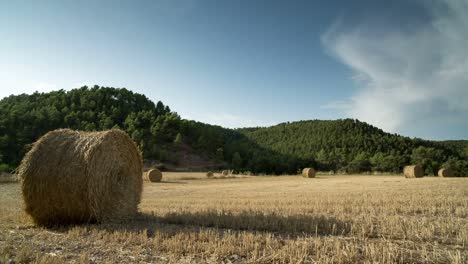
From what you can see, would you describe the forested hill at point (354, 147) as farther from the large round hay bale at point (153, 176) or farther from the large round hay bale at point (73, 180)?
the large round hay bale at point (73, 180)

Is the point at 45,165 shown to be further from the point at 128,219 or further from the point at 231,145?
the point at 231,145

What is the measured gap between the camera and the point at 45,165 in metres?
9.02

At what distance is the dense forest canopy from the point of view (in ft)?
158

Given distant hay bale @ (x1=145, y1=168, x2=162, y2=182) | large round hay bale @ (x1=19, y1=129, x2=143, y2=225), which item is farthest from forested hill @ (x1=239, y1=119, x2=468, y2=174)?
large round hay bale @ (x1=19, y1=129, x2=143, y2=225)

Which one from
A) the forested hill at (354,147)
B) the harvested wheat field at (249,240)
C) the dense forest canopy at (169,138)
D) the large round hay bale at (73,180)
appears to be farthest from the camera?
the forested hill at (354,147)

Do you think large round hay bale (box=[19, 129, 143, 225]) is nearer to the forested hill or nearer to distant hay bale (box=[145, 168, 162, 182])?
distant hay bale (box=[145, 168, 162, 182])

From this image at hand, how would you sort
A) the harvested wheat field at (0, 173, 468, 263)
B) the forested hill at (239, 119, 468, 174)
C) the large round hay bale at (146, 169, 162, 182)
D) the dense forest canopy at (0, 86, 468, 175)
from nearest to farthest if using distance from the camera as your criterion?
the harvested wheat field at (0, 173, 468, 263)
the large round hay bale at (146, 169, 162, 182)
the dense forest canopy at (0, 86, 468, 175)
the forested hill at (239, 119, 468, 174)

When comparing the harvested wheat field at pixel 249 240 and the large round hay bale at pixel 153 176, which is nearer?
the harvested wheat field at pixel 249 240

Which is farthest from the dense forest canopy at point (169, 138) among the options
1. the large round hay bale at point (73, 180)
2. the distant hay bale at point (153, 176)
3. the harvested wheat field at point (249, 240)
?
the harvested wheat field at point (249, 240)

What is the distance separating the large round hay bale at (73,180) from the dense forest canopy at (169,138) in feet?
102

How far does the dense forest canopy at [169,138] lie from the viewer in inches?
1898

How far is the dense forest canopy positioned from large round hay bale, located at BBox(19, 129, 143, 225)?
1222 inches

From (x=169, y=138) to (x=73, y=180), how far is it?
198 feet

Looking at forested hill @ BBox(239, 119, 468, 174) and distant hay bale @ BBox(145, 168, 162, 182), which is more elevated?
forested hill @ BBox(239, 119, 468, 174)
